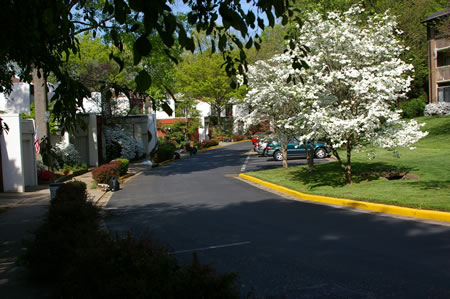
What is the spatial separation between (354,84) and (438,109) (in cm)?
2685

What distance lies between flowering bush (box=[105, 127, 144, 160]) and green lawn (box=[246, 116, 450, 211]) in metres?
15.2

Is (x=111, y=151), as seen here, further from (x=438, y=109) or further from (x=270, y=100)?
(x=438, y=109)

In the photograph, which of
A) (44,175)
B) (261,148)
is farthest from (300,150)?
(44,175)

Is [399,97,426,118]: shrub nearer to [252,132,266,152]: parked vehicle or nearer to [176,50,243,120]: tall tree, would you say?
[252,132,266,152]: parked vehicle

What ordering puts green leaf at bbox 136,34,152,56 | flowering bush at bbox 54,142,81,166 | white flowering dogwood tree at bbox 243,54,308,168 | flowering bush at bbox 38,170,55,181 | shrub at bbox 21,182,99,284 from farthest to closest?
1. flowering bush at bbox 54,142,81,166
2. flowering bush at bbox 38,170,55,181
3. white flowering dogwood tree at bbox 243,54,308,168
4. shrub at bbox 21,182,99,284
5. green leaf at bbox 136,34,152,56

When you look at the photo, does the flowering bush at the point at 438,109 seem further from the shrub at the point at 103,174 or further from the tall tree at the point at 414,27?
the shrub at the point at 103,174

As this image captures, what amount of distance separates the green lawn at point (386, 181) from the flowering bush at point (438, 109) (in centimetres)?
928

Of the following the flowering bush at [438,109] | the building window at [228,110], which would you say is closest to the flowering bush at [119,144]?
the flowering bush at [438,109]

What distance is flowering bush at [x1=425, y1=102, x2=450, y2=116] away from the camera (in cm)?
3678

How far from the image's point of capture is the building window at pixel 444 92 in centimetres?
3786

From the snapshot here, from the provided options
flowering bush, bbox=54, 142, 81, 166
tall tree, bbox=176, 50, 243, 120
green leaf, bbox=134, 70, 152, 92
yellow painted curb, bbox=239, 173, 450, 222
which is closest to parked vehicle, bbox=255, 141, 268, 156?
flowering bush, bbox=54, 142, 81, 166

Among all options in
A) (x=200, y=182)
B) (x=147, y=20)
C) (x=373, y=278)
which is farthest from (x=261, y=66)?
(x=147, y=20)

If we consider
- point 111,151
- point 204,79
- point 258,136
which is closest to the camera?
point 258,136

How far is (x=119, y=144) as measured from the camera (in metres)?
34.3
